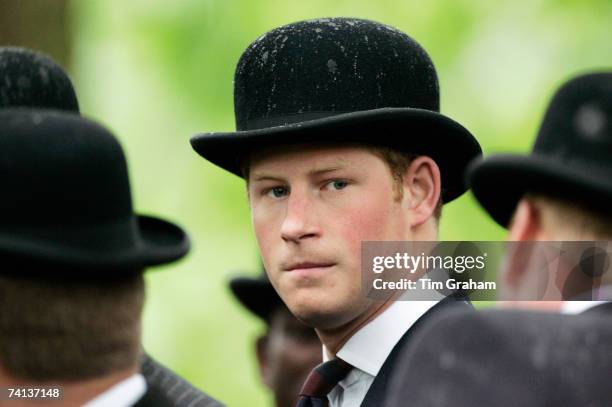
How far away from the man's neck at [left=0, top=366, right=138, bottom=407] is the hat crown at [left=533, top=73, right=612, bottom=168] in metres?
1.17

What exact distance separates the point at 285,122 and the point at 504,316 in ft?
5.67

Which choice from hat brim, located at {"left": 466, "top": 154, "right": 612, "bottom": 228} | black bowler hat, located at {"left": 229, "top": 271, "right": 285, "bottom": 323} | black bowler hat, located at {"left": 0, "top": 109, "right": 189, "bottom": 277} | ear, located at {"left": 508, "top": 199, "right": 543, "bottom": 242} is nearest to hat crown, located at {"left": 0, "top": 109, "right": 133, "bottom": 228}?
black bowler hat, located at {"left": 0, "top": 109, "right": 189, "bottom": 277}

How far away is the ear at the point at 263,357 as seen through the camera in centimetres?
809

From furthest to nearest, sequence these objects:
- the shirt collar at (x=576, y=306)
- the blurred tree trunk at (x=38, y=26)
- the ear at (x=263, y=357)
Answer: the blurred tree trunk at (x=38, y=26), the ear at (x=263, y=357), the shirt collar at (x=576, y=306)

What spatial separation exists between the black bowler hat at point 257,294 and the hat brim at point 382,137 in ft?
10.4

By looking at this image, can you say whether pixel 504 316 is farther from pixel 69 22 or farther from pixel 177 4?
pixel 177 4

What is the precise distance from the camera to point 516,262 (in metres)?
3.33

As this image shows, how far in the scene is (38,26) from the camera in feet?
28.8

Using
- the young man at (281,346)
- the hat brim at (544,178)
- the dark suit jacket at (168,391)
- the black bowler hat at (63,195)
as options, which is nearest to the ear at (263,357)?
the young man at (281,346)

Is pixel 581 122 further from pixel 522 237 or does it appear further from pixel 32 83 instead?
pixel 32 83

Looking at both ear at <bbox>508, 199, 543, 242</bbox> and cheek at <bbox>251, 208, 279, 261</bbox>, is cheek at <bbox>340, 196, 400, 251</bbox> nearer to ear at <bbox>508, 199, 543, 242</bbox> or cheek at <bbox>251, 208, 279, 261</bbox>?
cheek at <bbox>251, 208, 279, 261</bbox>

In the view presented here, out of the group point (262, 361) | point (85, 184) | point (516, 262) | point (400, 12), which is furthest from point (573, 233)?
point (400, 12)

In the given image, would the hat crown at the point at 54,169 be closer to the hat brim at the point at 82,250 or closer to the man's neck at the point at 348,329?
the hat brim at the point at 82,250

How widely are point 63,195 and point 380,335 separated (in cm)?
138
